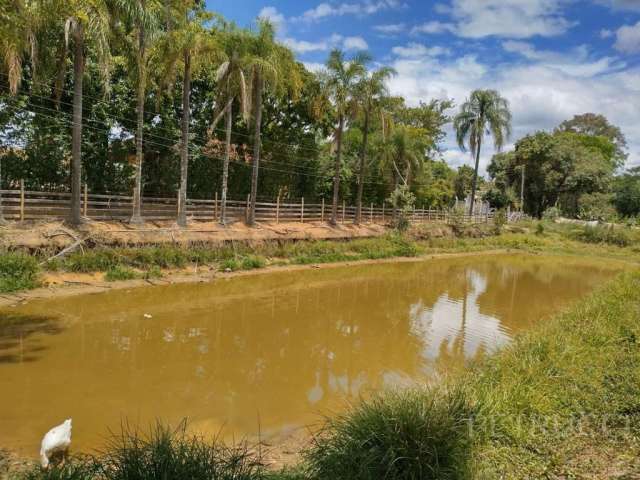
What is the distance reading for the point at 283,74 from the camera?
835 inches

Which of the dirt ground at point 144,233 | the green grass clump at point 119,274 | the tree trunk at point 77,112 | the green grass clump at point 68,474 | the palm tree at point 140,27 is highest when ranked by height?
the palm tree at point 140,27

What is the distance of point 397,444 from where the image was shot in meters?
4.20

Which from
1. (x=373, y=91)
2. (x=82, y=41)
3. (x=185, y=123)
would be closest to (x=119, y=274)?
(x=82, y=41)

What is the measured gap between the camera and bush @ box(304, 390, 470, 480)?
397 cm

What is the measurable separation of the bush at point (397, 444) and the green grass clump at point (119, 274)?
11.1 meters

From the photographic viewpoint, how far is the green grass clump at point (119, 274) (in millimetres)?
13749

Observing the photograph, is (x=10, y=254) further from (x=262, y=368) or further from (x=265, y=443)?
(x=265, y=443)

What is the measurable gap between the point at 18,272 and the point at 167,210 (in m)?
10.1

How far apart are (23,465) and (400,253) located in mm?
21435

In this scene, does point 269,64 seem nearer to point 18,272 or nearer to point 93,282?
point 93,282

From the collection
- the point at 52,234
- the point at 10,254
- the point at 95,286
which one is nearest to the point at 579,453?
the point at 95,286

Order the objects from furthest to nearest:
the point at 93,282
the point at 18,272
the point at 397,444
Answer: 1. the point at 93,282
2. the point at 18,272
3. the point at 397,444

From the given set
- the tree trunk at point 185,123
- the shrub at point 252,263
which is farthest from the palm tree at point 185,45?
the shrub at point 252,263

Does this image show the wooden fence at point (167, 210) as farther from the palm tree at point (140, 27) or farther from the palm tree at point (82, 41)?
the palm tree at point (140, 27)
